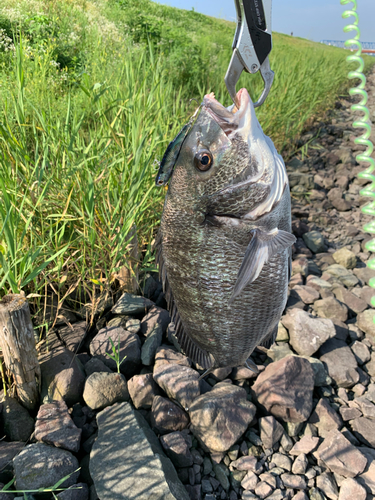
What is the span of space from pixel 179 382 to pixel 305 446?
2.72 ft

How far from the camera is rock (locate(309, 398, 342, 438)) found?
7.27 feet

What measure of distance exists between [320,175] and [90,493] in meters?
5.53

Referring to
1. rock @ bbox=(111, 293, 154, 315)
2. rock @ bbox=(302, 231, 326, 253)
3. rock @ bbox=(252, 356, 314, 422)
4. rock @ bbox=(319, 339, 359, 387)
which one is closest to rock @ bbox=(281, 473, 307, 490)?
rock @ bbox=(252, 356, 314, 422)

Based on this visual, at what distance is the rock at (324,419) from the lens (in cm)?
222

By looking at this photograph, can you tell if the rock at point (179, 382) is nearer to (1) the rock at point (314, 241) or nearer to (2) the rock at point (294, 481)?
(2) the rock at point (294, 481)

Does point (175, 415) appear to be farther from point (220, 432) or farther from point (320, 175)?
point (320, 175)

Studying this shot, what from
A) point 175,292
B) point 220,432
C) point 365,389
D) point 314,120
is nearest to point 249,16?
point 175,292

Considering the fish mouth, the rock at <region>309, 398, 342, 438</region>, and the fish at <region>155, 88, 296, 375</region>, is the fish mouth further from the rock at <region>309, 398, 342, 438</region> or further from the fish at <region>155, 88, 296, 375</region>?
the rock at <region>309, 398, 342, 438</region>

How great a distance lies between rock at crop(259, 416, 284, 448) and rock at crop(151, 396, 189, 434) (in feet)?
1.48

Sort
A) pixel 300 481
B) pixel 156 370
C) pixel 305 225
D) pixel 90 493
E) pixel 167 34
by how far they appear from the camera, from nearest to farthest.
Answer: pixel 90 493 → pixel 300 481 → pixel 156 370 → pixel 305 225 → pixel 167 34

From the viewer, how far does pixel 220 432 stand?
1.99 m

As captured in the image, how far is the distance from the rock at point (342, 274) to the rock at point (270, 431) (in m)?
2.01

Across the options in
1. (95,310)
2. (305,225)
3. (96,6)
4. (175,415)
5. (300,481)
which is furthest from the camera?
(96,6)

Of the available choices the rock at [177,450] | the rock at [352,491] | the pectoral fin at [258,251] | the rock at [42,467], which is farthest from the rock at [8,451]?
the rock at [352,491]
